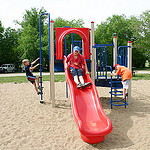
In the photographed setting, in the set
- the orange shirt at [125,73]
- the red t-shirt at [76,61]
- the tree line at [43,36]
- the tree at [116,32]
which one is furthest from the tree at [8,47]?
the orange shirt at [125,73]

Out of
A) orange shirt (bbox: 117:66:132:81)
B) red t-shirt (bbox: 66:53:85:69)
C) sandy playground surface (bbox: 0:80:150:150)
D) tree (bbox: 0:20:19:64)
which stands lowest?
sandy playground surface (bbox: 0:80:150:150)

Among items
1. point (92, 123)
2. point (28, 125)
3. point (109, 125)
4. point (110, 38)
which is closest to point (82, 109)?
point (92, 123)

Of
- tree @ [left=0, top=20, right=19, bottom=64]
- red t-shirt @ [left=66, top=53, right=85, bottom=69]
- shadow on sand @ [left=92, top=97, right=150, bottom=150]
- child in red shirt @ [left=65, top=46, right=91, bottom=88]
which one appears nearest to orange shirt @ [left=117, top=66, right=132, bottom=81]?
shadow on sand @ [left=92, top=97, right=150, bottom=150]

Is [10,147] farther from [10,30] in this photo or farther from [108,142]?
[10,30]

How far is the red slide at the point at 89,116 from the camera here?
12.8 ft

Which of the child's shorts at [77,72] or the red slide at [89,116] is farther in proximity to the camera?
the child's shorts at [77,72]

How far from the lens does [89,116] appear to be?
186 inches

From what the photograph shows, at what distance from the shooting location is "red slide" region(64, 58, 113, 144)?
389 cm

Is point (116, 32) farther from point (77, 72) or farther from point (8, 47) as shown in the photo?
point (77, 72)

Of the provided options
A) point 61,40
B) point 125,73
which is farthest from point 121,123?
point 61,40

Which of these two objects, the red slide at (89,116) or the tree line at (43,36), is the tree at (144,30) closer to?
the tree line at (43,36)

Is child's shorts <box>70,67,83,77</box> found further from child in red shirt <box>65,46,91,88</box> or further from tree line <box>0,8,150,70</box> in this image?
tree line <box>0,8,150,70</box>

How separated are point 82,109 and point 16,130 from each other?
182cm

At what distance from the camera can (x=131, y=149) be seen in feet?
→ 12.1
